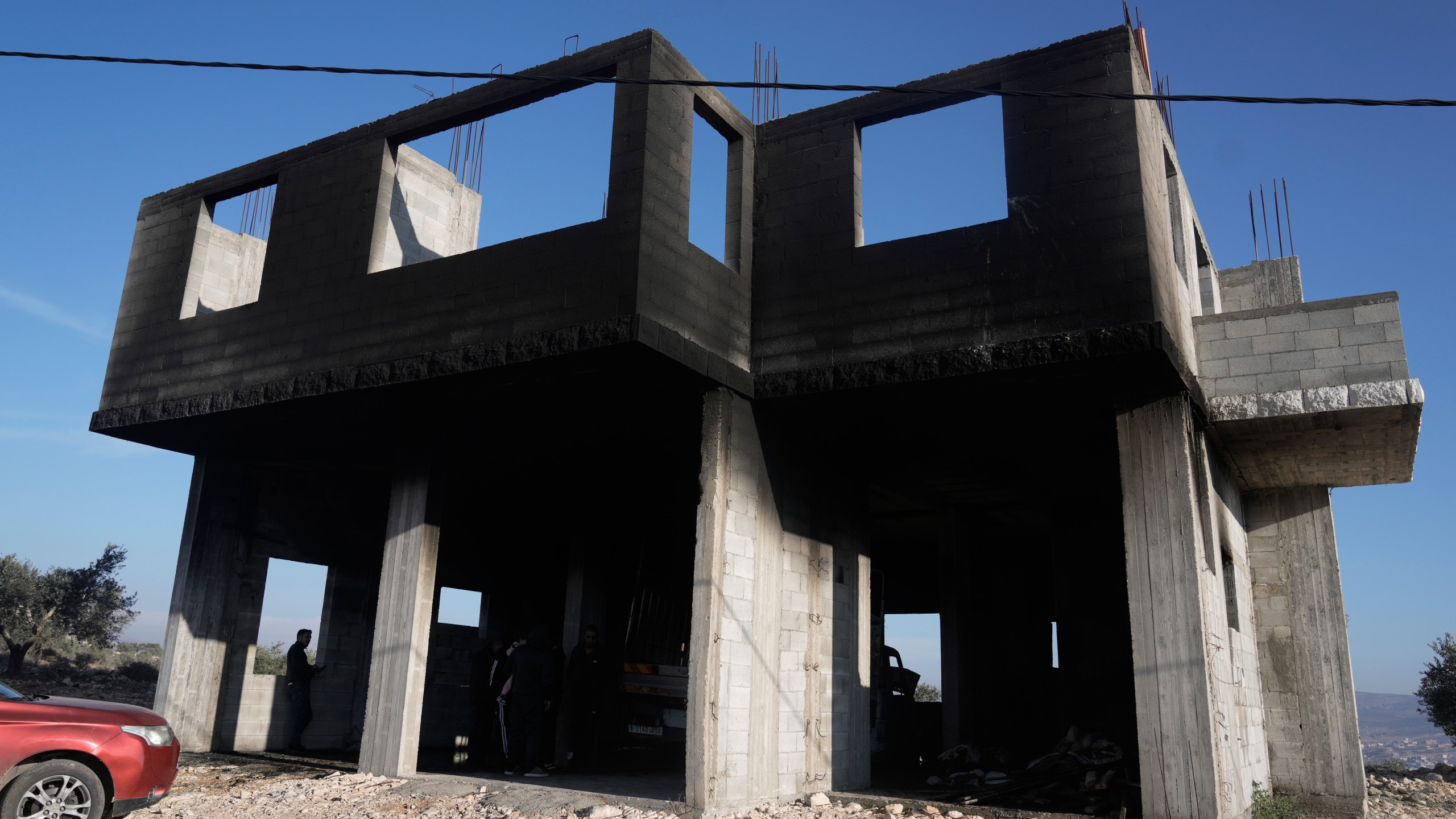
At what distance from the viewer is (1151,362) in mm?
9008

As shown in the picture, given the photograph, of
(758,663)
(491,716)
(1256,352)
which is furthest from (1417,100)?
(491,716)

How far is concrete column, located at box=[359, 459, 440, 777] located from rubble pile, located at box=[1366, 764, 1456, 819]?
38.6ft

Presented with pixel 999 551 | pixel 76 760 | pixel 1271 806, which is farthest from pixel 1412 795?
pixel 76 760

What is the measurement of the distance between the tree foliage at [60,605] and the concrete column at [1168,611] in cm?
2752

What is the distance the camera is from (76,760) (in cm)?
802

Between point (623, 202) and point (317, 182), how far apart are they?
185 inches

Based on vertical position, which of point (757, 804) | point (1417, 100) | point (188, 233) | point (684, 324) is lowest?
point (757, 804)

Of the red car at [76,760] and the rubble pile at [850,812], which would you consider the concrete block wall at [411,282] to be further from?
the rubble pile at [850,812]

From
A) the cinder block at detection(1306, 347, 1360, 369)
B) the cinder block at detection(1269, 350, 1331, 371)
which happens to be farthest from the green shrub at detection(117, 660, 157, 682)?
the cinder block at detection(1306, 347, 1360, 369)

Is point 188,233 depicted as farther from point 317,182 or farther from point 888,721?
point 888,721

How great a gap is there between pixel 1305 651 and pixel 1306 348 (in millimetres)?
5082

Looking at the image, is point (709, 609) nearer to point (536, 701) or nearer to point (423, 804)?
point (423, 804)

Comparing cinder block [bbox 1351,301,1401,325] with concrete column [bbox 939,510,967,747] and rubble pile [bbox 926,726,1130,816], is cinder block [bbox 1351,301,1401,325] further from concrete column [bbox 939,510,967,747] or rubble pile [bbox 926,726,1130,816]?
concrete column [bbox 939,510,967,747]

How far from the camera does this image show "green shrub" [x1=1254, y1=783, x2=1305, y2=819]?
1043 cm
